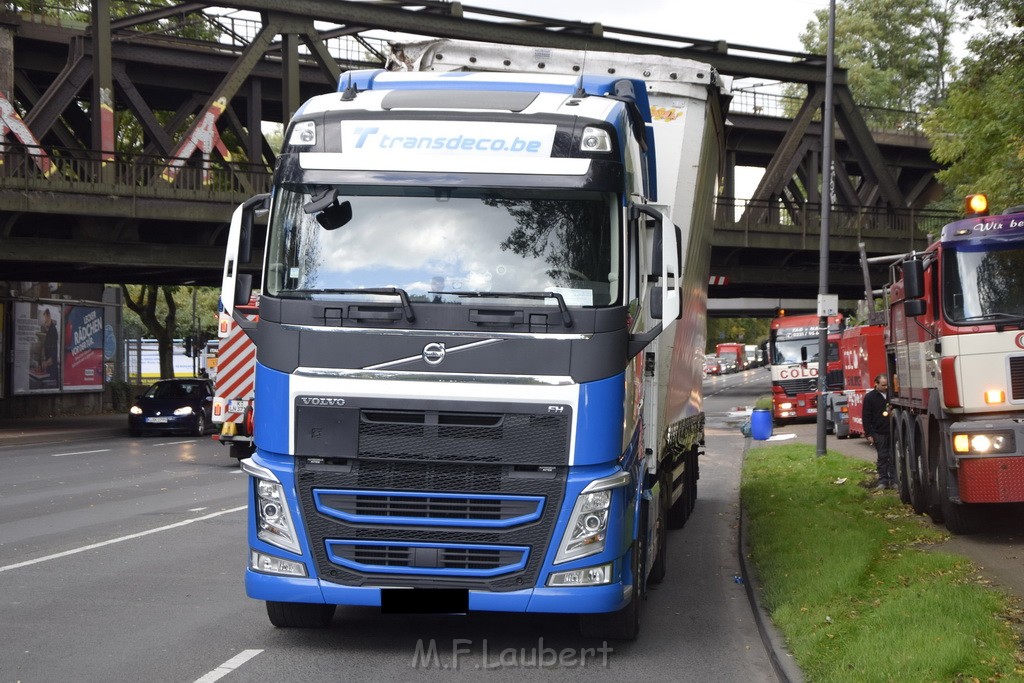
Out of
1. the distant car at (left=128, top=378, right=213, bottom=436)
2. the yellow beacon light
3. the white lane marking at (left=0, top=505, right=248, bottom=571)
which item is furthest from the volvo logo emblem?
the distant car at (left=128, top=378, right=213, bottom=436)

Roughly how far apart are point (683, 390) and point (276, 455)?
5478mm

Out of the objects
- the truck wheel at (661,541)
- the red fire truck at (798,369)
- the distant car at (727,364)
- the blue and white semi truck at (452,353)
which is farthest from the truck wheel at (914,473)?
the distant car at (727,364)

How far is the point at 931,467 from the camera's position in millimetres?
14000

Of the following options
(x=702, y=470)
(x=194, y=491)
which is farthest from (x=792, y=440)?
(x=194, y=491)

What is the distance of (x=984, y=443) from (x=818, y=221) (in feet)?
94.6

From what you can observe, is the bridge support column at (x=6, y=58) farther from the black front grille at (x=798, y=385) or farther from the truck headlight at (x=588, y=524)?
the truck headlight at (x=588, y=524)

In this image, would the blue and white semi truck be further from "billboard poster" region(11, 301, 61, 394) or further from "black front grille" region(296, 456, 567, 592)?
"billboard poster" region(11, 301, 61, 394)

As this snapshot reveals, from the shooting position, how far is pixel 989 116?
23.9m

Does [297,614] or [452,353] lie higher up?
[452,353]

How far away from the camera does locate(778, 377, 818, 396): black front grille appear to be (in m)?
39.1

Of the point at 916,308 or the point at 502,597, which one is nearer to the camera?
the point at 502,597

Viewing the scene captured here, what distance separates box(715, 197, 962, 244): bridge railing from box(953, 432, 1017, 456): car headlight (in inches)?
922

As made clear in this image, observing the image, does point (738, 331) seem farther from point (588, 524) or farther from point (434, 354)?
point (434, 354)

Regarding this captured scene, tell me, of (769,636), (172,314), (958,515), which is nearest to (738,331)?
(172,314)
